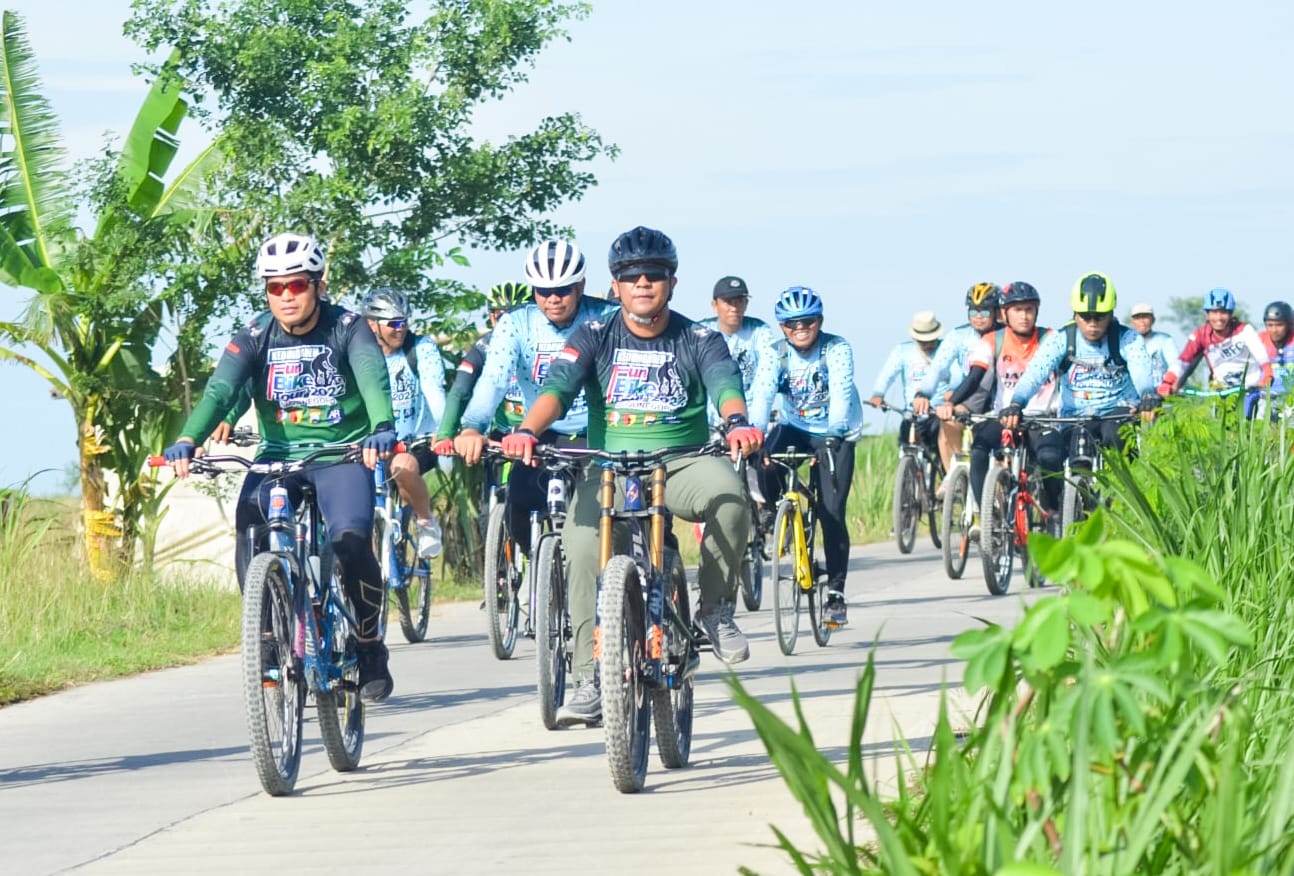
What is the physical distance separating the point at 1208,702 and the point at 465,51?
49.2 feet

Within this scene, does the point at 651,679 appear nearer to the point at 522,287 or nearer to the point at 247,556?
the point at 247,556

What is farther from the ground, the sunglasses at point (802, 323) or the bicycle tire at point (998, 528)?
the sunglasses at point (802, 323)

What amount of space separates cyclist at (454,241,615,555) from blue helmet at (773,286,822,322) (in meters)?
2.36

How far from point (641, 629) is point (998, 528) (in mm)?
9115

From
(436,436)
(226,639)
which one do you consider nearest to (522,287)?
(436,436)

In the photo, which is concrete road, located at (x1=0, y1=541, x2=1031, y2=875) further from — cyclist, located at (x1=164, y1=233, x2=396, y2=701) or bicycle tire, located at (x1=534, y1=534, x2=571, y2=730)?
cyclist, located at (x1=164, y1=233, x2=396, y2=701)

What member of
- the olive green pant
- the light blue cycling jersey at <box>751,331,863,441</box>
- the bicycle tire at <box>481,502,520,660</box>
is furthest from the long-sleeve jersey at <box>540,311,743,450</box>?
the light blue cycling jersey at <box>751,331,863,441</box>

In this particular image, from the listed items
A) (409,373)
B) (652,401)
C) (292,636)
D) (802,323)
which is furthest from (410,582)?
(292,636)

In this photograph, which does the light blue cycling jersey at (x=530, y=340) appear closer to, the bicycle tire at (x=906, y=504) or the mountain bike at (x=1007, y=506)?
the mountain bike at (x=1007, y=506)

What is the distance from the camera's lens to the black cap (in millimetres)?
15648

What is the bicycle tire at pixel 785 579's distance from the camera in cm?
1326

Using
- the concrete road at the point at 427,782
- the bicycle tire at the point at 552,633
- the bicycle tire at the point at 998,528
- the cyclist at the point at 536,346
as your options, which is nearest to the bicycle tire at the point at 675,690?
the concrete road at the point at 427,782

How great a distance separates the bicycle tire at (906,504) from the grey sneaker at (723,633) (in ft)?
38.2

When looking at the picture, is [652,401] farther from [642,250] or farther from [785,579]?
[785,579]
